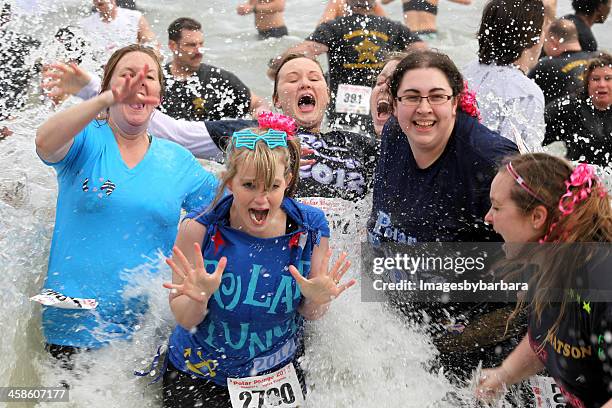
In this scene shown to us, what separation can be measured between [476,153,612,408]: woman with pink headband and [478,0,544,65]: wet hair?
6.35ft

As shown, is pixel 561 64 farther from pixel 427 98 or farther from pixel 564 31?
pixel 427 98

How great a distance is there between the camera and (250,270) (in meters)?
2.95

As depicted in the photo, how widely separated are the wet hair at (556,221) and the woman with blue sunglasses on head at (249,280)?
670 millimetres

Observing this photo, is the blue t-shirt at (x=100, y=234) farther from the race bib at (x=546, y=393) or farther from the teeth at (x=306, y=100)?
the race bib at (x=546, y=393)

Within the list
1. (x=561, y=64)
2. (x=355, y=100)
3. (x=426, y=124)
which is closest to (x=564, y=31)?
(x=561, y=64)

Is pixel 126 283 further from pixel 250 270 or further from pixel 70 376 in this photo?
pixel 250 270

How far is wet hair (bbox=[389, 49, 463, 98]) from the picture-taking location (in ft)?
11.2

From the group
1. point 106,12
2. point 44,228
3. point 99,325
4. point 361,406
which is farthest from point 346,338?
point 106,12

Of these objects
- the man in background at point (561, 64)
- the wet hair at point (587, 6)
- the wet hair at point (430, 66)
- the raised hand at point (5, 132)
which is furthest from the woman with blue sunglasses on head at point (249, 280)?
the wet hair at point (587, 6)

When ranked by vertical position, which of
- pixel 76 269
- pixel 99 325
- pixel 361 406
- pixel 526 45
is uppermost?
pixel 526 45

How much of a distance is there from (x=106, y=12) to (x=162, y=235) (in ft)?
14.2

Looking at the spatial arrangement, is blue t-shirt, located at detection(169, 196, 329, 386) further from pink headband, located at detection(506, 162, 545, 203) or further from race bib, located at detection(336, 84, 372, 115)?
race bib, located at detection(336, 84, 372, 115)

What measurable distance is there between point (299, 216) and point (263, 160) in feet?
0.97

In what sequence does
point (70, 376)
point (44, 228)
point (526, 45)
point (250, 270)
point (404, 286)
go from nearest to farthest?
point (250, 270) < point (70, 376) < point (404, 286) < point (44, 228) < point (526, 45)
